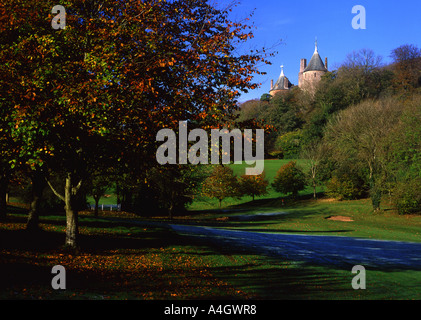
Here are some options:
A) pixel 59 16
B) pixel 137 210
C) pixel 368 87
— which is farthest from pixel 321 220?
pixel 368 87

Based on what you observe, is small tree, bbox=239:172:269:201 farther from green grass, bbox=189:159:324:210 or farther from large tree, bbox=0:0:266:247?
large tree, bbox=0:0:266:247

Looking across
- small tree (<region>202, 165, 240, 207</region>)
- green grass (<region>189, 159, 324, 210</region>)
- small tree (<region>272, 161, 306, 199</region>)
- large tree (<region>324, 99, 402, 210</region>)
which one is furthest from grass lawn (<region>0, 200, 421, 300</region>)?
small tree (<region>272, 161, 306, 199</region>)

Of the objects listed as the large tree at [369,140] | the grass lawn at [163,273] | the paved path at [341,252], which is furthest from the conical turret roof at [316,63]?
the grass lawn at [163,273]

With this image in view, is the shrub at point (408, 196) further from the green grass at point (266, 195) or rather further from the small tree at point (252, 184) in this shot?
the small tree at point (252, 184)

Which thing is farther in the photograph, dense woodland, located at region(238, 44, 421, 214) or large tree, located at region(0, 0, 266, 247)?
dense woodland, located at region(238, 44, 421, 214)

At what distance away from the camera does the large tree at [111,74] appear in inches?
455

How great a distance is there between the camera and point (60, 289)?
9.96 metres

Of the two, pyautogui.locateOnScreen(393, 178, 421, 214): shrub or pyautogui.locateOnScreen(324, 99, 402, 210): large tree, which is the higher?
pyautogui.locateOnScreen(324, 99, 402, 210): large tree

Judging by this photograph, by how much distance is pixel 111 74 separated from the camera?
11.4 meters

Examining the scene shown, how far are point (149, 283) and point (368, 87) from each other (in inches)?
3839

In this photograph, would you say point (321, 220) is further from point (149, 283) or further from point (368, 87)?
point (368, 87)

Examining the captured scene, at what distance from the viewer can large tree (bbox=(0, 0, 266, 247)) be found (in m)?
11.6

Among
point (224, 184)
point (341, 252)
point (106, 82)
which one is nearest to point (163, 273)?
point (106, 82)

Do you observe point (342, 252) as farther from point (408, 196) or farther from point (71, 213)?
point (408, 196)
